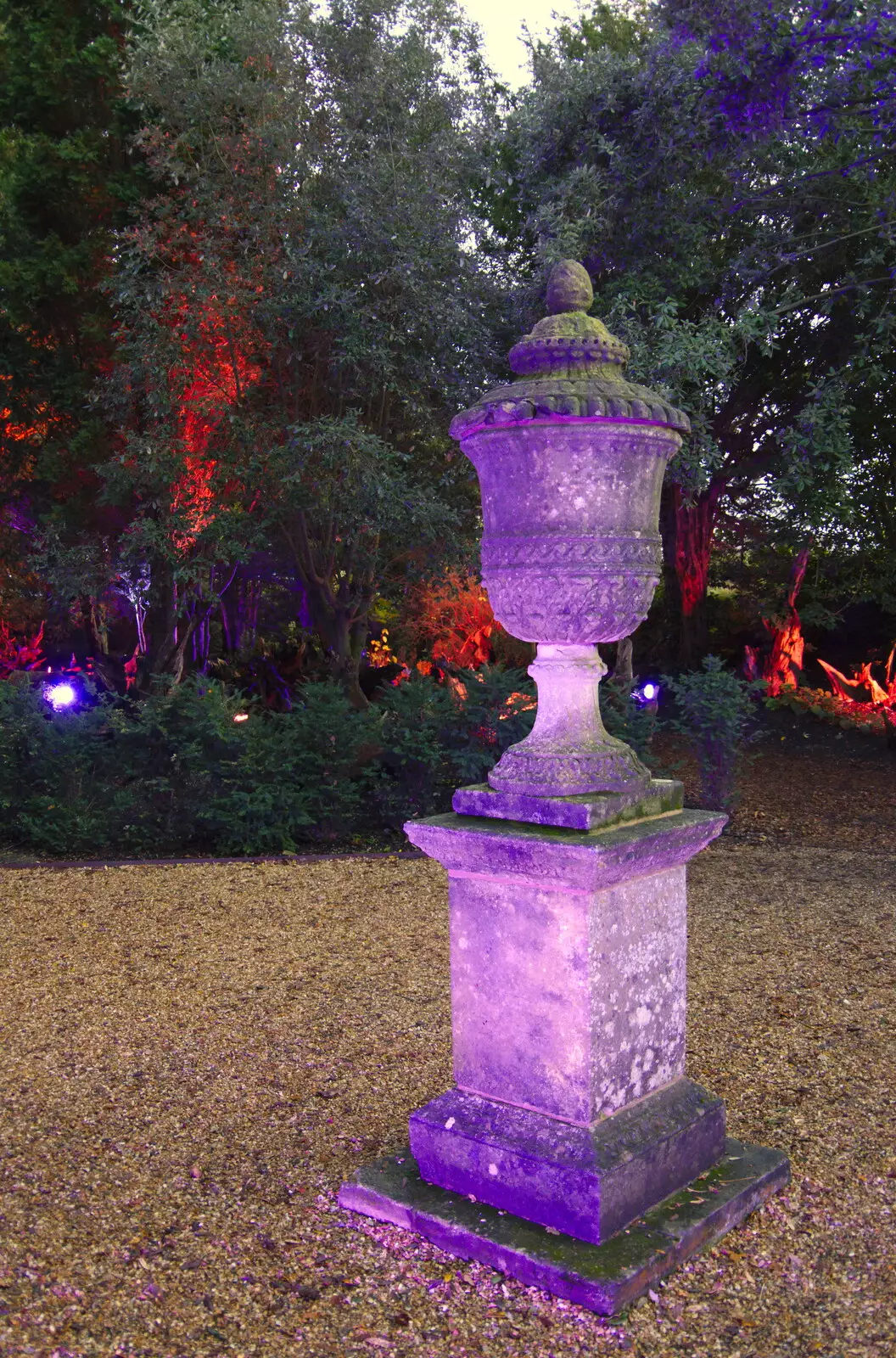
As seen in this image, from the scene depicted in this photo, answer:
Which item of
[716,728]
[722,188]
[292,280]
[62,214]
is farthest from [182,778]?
[62,214]

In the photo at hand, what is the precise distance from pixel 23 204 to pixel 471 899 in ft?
37.4

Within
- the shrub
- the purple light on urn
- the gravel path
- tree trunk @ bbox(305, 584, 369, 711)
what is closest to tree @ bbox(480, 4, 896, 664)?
tree trunk @ bbox(305, 584, 369, 711)

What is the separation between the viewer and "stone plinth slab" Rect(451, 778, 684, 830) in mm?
3037

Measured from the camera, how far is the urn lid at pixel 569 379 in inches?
116

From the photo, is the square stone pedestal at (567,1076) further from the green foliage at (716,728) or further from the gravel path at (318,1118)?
the green foliage at (716,728)

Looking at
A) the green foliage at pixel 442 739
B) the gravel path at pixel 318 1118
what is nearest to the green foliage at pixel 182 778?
the green foliage at pixel 442 739

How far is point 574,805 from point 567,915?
290 millimetres

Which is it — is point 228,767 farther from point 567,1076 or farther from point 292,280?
point 567,1076

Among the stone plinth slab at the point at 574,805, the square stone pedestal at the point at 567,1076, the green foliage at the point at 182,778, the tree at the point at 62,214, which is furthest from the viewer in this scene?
the tree at the point at 62,214

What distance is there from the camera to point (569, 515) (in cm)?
305

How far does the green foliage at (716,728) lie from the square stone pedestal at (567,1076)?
500 centimetres

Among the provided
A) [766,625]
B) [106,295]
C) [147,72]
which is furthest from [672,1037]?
[766,625]

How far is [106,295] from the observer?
1218 cm

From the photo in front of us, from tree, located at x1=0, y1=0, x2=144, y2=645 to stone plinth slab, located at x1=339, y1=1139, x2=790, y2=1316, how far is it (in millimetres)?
9298
